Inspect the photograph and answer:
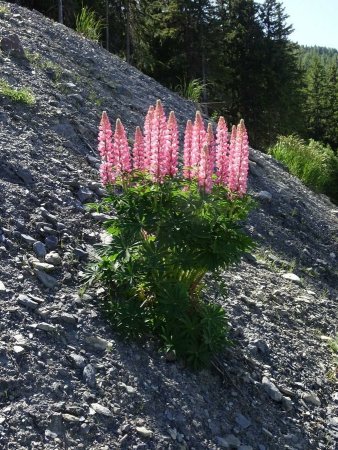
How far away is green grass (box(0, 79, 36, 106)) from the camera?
7055 millimetres

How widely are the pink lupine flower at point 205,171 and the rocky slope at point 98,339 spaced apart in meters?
1.18

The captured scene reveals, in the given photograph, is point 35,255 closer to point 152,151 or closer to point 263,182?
point 152,151

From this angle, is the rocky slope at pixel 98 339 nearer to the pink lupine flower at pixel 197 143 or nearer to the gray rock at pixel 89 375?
the gray rock at pixel 89 375

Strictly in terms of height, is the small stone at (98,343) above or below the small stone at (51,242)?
below

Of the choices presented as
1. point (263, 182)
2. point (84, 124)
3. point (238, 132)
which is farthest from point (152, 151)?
point (263, 182)

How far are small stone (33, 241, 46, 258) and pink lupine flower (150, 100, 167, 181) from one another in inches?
50.4

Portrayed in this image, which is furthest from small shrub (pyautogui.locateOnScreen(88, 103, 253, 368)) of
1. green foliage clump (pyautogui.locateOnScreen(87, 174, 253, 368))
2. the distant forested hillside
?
the distant forested hillside

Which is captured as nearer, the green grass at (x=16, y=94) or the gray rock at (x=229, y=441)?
the gray rock at (x=229, y=441)

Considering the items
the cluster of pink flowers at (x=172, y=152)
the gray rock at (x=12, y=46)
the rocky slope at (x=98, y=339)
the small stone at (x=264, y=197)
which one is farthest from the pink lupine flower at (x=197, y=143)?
the gray rock at (x=12, y=46)

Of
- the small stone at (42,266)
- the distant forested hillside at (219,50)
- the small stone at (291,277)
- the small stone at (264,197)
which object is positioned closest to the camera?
the small stone at (42,266)

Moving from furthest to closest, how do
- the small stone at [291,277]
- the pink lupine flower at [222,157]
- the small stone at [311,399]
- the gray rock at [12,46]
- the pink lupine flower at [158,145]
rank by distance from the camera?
1. the gray rock at [12,46]
2. the small stone at [291,277]
3. the small stone at [311,399]
4. the pink lupine flower at [222,157]
5. the pink lupine flower at [158,145]

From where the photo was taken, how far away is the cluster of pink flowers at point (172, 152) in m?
4.22

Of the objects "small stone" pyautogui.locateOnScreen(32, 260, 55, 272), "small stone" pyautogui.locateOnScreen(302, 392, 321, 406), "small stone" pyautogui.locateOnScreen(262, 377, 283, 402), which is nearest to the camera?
"small stone" pyautogui.locateOnScreen(32, 260, 55, 272)

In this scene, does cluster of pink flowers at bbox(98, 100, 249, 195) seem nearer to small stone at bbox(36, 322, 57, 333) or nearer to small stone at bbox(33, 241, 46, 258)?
small stone at bbox(33, 241, 46, 258)
